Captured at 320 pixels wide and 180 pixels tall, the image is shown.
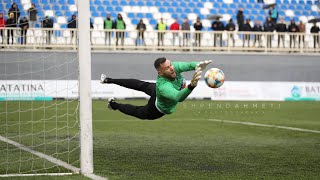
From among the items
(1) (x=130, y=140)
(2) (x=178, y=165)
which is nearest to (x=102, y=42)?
(1) (x=130, y=140)

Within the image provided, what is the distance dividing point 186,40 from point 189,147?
17387mm

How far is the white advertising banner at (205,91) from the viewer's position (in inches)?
981

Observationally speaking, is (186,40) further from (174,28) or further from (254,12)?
(254,12)

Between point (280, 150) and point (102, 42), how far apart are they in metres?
17.4

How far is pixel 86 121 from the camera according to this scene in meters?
8.18

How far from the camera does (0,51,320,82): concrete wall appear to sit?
1025 inches

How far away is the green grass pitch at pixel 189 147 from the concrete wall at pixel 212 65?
5.84 meters

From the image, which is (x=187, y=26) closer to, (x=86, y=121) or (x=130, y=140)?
(x=130, y=140)

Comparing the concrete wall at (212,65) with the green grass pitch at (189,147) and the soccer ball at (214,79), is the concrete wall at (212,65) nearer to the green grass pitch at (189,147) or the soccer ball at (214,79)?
the green grass pitch at (189,147)

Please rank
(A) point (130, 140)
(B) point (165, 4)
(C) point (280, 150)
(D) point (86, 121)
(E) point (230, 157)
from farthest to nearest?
1. (B) point (165, 4)
2. (A) point (130, 140)
3. (C) point (280, 150)
4. (E) point (230, 157)
5. (D) point (86, 121)

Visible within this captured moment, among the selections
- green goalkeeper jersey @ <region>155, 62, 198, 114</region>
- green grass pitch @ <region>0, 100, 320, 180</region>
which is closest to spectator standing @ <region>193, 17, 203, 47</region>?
green grass pitch @ <region>0, 100, 320, 180</region>

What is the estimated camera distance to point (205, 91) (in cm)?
2794

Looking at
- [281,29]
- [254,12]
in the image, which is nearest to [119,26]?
[281,29]

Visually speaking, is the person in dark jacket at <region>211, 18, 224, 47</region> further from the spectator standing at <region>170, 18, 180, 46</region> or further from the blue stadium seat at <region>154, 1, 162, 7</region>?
the blue stadium seat at <region>154, 1, 162, 7</region>
